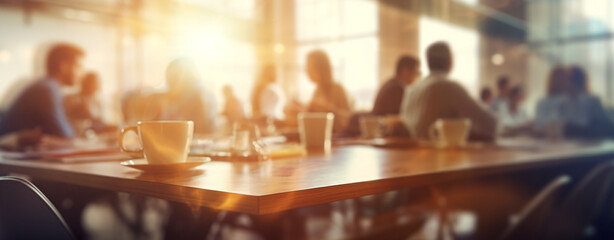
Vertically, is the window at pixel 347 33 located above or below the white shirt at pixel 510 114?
above

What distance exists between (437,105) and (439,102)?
0.07 feet

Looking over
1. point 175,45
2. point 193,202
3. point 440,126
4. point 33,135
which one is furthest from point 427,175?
point 175,45

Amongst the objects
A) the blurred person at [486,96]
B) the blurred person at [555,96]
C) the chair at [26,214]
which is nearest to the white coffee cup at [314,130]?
the chair at [26,214]

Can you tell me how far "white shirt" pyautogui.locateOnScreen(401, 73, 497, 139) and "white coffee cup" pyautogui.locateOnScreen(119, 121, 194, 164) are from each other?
1.80m

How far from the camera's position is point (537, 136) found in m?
2.61

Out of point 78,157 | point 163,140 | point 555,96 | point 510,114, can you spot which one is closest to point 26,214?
point 163,140

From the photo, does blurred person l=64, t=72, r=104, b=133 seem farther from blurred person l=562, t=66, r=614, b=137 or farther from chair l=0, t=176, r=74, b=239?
blurred person l=562, t=66, r=614, b=137

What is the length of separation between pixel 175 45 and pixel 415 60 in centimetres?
493

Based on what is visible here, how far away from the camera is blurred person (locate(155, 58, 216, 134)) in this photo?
9.26ft

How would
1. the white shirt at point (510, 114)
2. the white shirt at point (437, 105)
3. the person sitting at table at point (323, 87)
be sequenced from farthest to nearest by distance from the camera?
the white shirt at point (510, 114) → the person sitting at table at point (323, 87) → the white shirt at point (437, 105)

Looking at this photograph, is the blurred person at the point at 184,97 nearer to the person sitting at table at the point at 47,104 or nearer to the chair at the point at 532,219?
the person sitting at table at the point at 47,104

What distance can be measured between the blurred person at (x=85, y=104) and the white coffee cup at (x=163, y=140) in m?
4.07

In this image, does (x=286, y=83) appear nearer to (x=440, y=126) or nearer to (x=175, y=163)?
(x=440, y=126)

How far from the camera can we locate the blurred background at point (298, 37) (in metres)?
6.18
